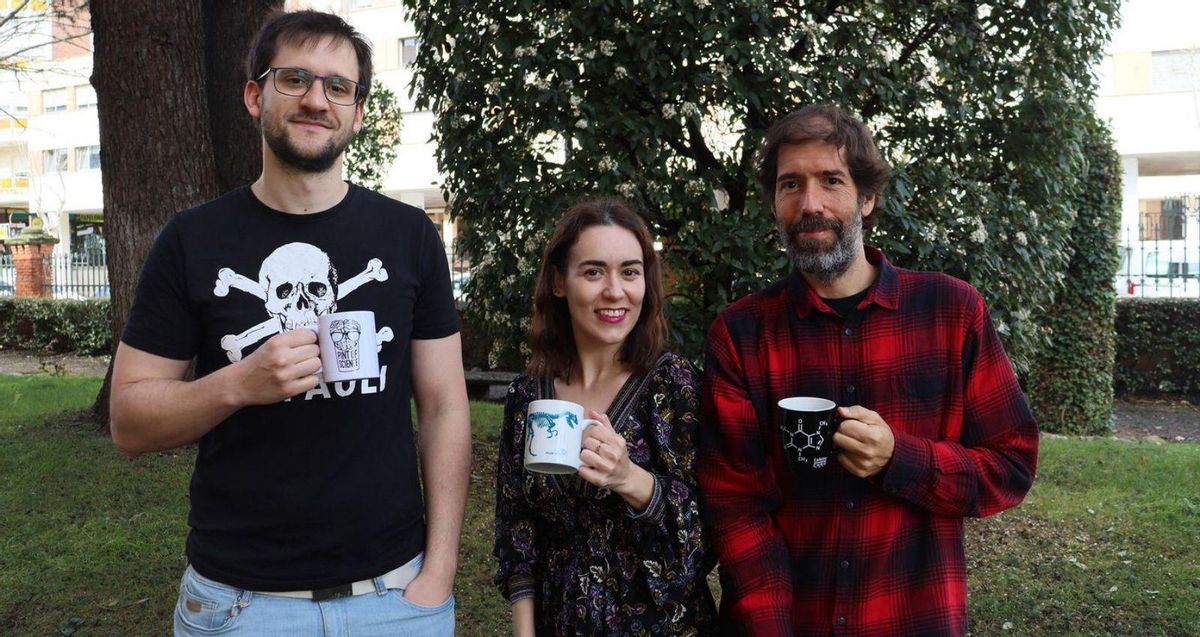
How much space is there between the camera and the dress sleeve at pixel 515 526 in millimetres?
2553

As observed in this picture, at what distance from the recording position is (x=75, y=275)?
24406 mm

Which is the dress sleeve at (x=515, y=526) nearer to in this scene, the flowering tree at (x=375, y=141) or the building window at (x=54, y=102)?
the flowering tree at (x=375, y=141)

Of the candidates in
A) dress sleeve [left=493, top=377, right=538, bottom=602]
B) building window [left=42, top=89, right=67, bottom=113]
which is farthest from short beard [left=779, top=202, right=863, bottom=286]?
building window [left=42, top=89, right=67, bottom=113]

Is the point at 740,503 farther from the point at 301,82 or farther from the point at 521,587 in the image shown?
the point at 301,82

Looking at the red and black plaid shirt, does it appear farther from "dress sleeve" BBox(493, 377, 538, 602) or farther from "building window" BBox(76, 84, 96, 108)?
"building window" BBox(76, 84, 96, 108)

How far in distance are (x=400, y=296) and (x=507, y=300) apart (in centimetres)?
342

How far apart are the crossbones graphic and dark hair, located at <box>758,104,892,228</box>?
3.94ft

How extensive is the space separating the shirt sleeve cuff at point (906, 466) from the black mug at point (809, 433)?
156 mm

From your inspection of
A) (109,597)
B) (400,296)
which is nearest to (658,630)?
(400,296)

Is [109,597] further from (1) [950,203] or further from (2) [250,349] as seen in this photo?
(1) [950,203]

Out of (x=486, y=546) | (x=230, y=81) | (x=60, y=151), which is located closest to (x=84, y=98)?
(x=60, y=151)

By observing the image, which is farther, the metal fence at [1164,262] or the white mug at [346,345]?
the metal fence at [1164,262]

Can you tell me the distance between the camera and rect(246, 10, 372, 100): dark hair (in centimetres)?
230

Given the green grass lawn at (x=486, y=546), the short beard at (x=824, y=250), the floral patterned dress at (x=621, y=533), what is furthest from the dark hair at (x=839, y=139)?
the green grass lawn at (x=486, y=546)
